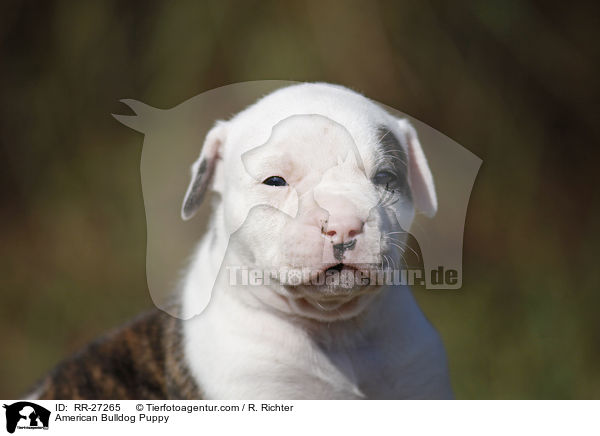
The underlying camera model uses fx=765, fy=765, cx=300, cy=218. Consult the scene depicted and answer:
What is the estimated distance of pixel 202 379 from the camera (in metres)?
3.35

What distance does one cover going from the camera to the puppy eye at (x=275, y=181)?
302 centimetres

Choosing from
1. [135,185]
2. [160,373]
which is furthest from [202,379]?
[135,185]

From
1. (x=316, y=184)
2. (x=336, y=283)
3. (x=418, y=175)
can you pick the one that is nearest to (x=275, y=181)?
(x=316, y=184)

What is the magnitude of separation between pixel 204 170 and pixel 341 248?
0.94m

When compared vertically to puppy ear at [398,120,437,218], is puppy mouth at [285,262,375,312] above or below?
below

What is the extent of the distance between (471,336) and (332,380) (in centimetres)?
335

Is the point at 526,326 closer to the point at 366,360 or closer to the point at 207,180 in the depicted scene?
the point at 366,360

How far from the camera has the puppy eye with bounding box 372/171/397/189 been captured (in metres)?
3.06

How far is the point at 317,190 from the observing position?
287cm
